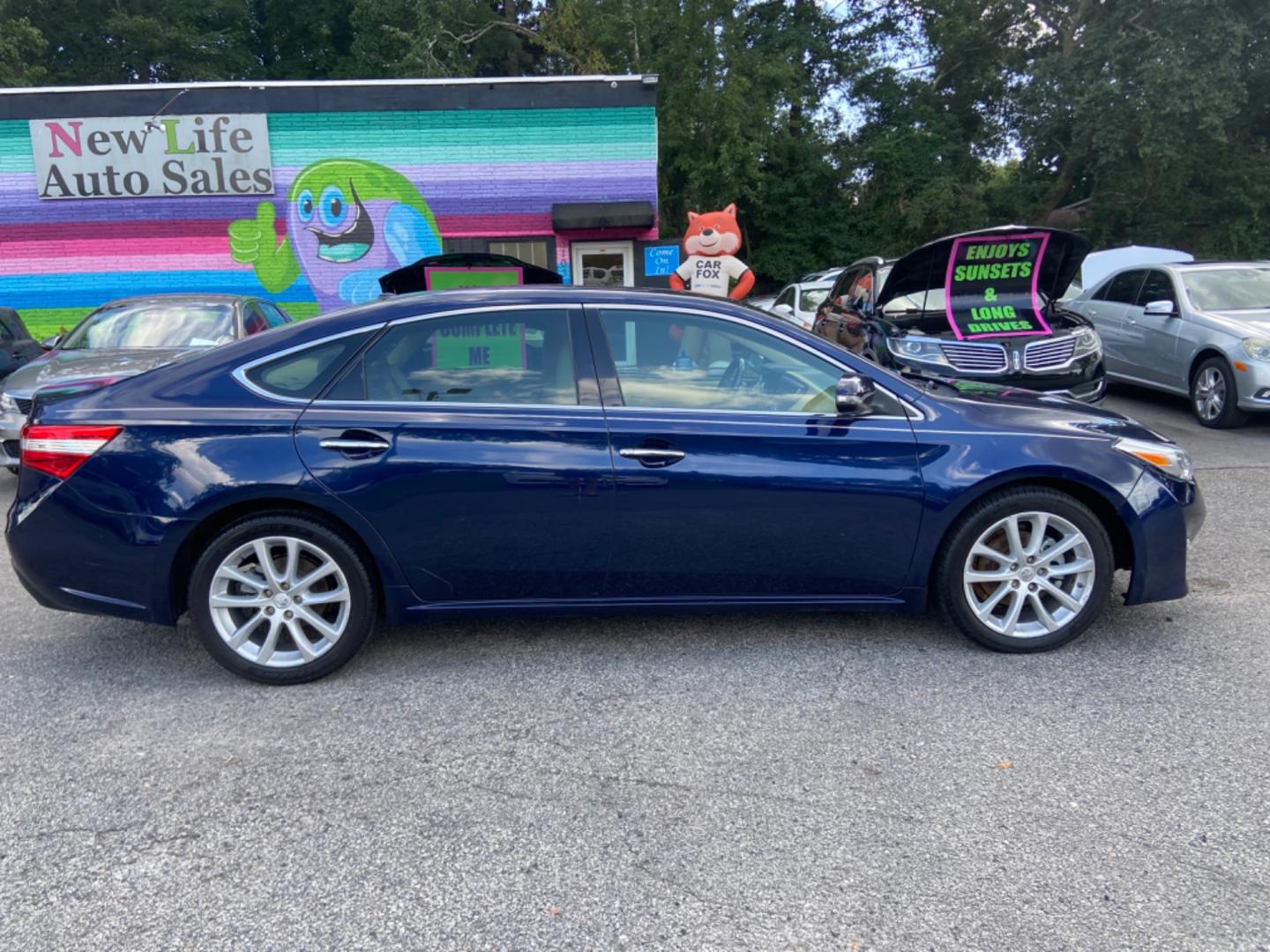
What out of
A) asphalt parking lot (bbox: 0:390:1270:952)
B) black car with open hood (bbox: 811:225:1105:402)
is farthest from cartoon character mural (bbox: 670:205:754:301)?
asphalt parking lot (bbox: 0:390:1270:952)

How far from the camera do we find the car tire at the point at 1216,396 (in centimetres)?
867

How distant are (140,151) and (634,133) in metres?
7.70

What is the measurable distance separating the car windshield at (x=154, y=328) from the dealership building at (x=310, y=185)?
635 cm

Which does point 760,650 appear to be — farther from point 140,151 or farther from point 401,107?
Answer: point 140,151

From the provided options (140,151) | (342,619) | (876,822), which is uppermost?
(140,151)

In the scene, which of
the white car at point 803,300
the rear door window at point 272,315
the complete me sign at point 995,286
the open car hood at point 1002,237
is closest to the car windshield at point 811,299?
the white car at point 803,300

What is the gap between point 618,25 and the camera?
76.9 feet

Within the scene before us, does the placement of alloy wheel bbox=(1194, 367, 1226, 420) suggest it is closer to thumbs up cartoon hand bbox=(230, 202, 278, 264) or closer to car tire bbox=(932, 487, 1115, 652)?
car tire bbox=(932, 487, 1115, 652)

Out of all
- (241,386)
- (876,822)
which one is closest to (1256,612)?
(876,822)

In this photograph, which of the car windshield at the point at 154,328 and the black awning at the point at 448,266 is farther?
the black awning at the point at 448,266

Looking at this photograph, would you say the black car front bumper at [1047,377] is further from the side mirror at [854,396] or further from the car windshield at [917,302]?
the side mirror at [854,396]

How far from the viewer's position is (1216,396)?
8.92 m

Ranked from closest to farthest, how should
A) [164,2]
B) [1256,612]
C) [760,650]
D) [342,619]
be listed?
[342,619] < [760,650] < [1256,612] < [164,2]

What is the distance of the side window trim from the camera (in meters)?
3.77
